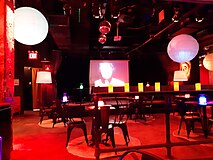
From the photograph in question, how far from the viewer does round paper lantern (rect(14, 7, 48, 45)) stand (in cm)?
247

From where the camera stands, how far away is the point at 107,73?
10625 mm

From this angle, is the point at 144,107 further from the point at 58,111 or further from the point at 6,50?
the point at 6,50

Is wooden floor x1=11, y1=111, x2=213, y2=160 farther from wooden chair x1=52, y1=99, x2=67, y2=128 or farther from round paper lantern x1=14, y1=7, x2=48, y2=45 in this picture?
round paper lantern x1=14, y1=7, x2=48, y2=45

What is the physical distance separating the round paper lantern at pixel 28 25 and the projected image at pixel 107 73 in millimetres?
7818

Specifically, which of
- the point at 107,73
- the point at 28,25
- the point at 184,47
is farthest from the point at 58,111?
the point at 107,73

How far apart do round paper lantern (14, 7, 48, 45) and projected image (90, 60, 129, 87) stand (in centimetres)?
782

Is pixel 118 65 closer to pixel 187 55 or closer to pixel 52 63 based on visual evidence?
pixel 52 63

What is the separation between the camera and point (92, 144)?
13.4 ft

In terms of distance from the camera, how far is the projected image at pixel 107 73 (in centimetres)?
1055

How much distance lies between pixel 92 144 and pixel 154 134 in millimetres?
1843

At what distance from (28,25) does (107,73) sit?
324 inches

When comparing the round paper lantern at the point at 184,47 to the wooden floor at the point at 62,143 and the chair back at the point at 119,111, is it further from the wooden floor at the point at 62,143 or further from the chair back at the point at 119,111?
the chair back at the point at 119,111

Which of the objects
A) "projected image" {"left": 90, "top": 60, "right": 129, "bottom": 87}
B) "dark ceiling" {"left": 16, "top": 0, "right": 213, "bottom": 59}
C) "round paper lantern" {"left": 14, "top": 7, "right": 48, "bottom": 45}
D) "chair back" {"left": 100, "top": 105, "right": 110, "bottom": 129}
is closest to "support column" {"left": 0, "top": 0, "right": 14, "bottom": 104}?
"dark ceiling" {"left": 16, "top": 0, "right": 213, "bottom": 59}

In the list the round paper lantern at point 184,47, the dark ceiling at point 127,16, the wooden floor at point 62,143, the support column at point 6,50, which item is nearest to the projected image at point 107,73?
the dark ceiling at point 127,16
